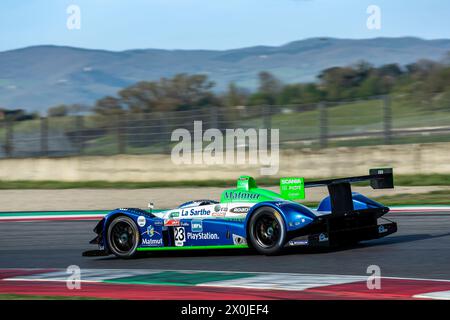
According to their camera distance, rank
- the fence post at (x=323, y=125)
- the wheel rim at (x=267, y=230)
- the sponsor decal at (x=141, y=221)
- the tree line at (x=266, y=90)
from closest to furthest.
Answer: the wheel rim at (x=267, y=230)
the sponsor decal at (x=141, y=221)
the fence post at (x=323, y=125)
the tree line at (x=266, y=90)

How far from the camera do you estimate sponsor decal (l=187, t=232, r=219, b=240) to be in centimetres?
1015

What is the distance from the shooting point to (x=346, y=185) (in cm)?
1020

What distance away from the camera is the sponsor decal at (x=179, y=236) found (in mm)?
10406

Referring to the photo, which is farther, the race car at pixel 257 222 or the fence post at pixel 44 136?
the fence post at pixel 44 136

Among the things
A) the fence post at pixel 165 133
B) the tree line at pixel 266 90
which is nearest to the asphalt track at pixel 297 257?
the fence post at pixel 165 133

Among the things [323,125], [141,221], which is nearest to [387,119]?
[323,125]

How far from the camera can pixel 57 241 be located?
1349 centimetres

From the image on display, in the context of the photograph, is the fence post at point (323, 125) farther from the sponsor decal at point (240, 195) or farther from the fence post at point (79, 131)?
the sponsor decal at point (240, 195)

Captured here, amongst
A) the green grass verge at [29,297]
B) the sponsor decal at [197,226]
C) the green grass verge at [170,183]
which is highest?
the green grass verge at [170,183]

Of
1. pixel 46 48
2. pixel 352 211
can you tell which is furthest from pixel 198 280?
pixel 46 48

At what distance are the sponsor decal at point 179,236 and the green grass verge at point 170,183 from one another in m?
12.4

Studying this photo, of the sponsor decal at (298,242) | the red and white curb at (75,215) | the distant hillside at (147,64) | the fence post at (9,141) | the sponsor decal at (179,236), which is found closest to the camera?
the sponsor decal at (298,242)

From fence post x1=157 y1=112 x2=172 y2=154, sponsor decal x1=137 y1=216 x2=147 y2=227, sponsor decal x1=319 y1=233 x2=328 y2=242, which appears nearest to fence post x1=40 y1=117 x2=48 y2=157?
fence post x1=157 y1=112 x2=172 y2=154
